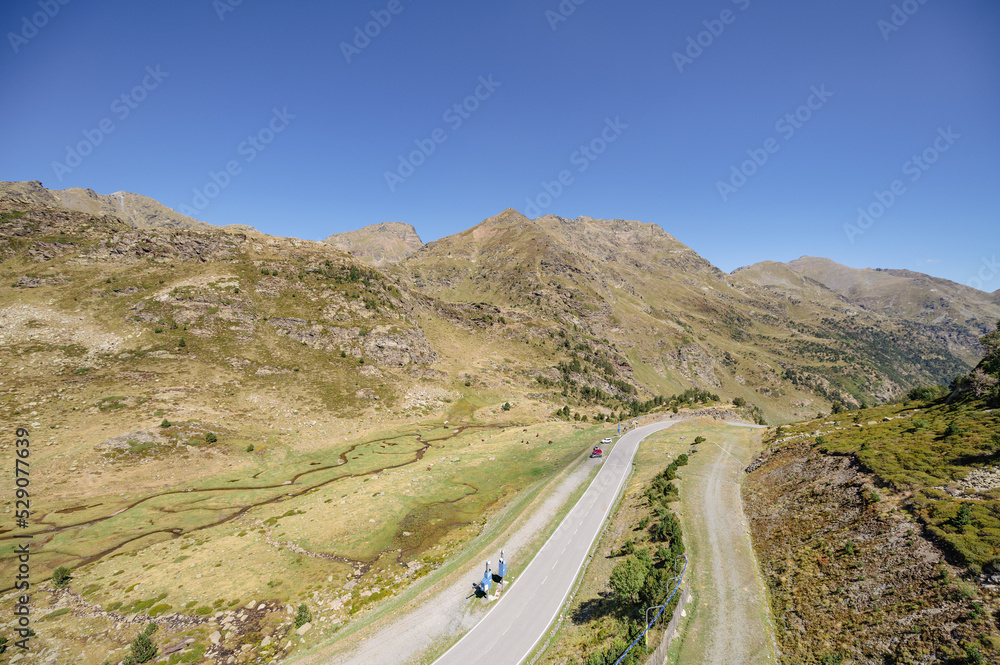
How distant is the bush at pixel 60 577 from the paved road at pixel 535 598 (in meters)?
36.6

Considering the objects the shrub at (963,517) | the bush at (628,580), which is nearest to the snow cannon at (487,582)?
the bush at (628,580)

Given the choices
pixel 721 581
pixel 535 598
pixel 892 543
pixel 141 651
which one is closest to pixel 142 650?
pixel 141 651

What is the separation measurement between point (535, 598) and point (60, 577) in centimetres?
4262

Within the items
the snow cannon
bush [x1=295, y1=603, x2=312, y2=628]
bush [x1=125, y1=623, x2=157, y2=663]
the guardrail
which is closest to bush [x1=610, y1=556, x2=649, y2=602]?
the guardrail

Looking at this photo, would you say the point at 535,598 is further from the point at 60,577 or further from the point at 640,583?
the point at 60,577

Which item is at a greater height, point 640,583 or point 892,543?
point 892,543

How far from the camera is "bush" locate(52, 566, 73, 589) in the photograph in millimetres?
30469

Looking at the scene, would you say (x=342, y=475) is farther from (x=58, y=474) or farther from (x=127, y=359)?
(x=127, y=359)

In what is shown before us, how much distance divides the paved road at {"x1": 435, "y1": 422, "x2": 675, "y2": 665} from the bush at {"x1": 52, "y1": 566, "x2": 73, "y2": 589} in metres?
36.6

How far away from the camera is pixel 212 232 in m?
120

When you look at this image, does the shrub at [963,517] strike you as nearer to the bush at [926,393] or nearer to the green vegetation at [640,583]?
the green vegetation at [640,583]

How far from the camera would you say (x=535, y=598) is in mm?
26641

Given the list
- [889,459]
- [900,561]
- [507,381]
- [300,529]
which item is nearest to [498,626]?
[900,561]

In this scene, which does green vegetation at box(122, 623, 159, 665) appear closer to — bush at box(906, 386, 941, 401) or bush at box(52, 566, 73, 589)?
bush at box(52, 566, 73, 589)
